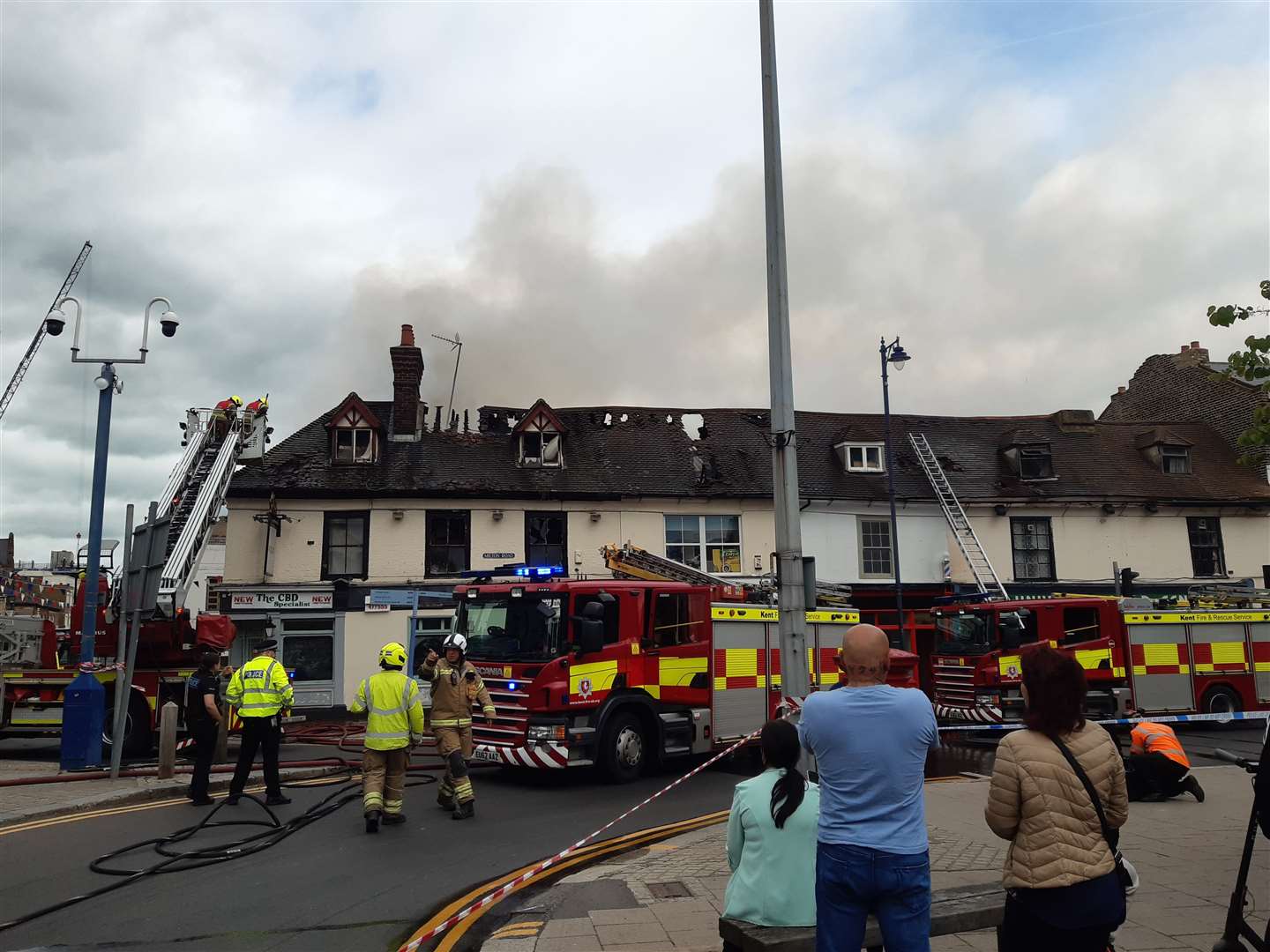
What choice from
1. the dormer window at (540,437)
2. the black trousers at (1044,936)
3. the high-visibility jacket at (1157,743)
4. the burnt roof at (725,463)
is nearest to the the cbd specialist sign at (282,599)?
the burnt roof at (725,463)

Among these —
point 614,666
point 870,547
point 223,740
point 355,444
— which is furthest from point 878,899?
point 870,547

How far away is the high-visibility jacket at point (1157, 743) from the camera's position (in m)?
10.3

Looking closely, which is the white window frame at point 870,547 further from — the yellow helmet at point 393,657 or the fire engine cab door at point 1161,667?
the yellow helmet at point 393,657

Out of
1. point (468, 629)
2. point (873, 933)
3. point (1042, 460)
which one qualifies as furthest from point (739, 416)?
point (873, 933)

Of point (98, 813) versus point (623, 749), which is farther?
point (623, 749)

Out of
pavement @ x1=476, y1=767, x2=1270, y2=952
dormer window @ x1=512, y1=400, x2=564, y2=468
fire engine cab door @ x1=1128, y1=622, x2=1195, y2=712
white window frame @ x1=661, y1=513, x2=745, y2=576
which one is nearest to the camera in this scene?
pavement @ x1=476, y1=767, x2=1270, y2=952

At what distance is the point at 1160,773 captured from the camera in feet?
33.6

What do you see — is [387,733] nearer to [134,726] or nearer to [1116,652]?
[134,726]

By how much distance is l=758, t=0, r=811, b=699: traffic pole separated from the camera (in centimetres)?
759

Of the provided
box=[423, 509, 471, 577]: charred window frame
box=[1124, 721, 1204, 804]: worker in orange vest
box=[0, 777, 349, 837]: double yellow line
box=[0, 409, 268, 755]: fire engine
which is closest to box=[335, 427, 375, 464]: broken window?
box=[423, 509, 471, 577]: charred window frame

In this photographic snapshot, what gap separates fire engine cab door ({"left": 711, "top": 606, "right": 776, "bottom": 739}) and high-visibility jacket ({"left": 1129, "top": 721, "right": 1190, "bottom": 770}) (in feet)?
16.2

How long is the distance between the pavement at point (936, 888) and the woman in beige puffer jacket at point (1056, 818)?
82.0 inches

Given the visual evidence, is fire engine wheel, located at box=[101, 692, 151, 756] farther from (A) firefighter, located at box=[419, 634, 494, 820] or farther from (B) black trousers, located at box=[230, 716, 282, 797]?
(A) firefighter, located at box=[419, 634, 494, 820]

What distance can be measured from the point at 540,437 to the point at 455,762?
1696cm
